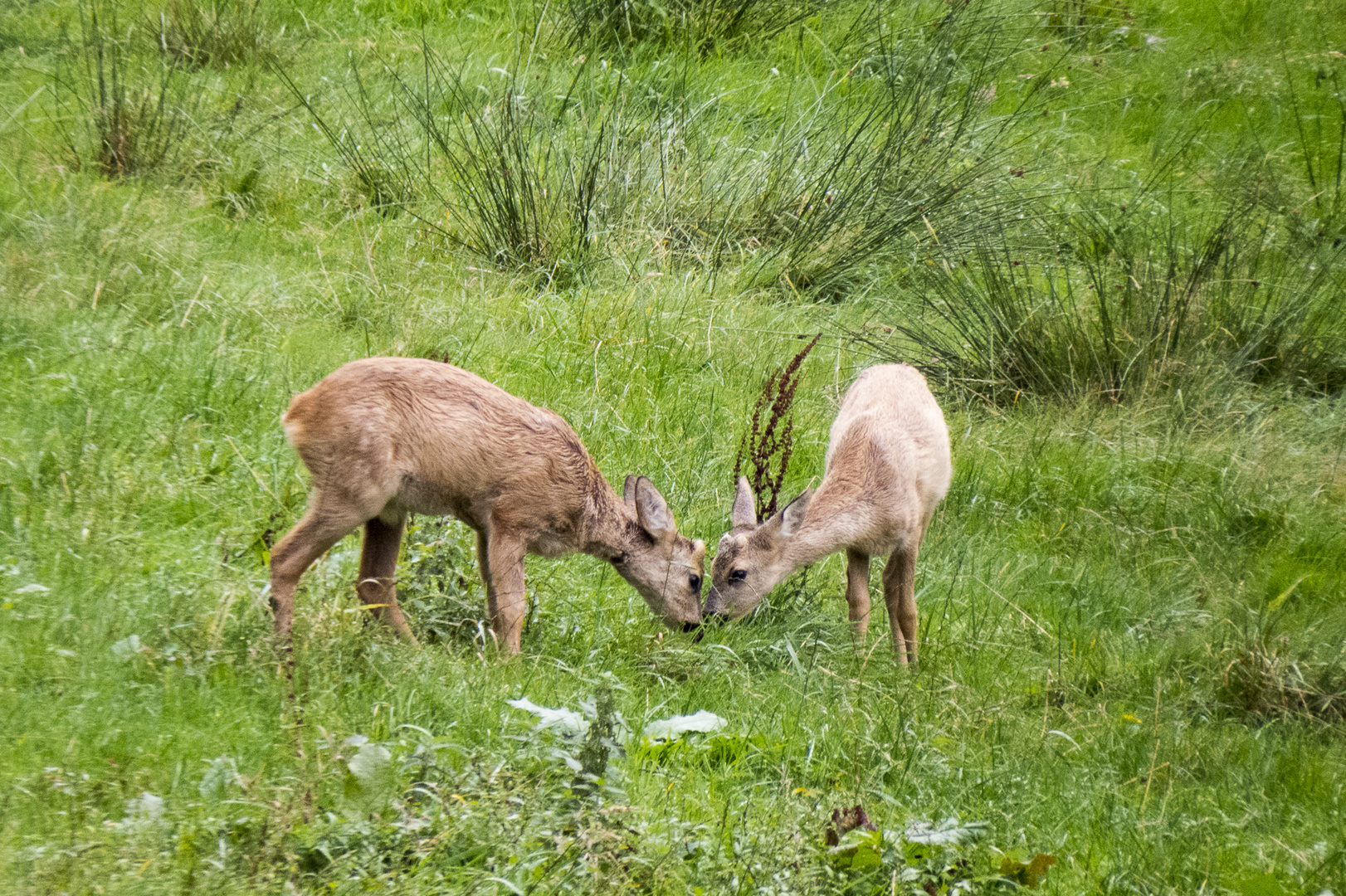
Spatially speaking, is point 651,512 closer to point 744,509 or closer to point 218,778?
point 744,509

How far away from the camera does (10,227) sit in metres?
7.58

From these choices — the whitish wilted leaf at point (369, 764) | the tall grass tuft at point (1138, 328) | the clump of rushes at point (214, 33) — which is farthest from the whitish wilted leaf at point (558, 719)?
the clump of rushes at point (214, 33)

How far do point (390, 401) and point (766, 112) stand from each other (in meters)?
8.31

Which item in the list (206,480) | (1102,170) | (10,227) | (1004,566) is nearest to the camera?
(206,480)

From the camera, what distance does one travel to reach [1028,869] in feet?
13.1

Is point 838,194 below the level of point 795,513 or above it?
above

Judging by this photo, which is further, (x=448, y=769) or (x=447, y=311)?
(x=447, y=311)

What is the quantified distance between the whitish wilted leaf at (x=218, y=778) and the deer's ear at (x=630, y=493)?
2674 mm

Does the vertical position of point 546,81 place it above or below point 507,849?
above

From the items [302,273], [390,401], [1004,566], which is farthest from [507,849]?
[302,273]

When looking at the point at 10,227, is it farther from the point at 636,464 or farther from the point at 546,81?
the point at 546,81

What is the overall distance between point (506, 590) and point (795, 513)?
158 centimetres

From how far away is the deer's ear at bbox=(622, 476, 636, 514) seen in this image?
5988mm

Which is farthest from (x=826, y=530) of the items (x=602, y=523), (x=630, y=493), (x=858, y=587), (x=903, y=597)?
(x=602, y=523)
